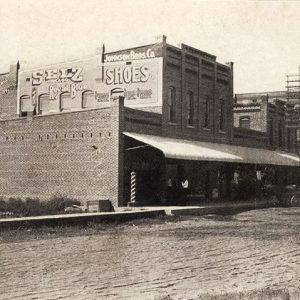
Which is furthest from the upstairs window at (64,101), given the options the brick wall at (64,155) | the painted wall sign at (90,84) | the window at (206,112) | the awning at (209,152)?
the window at (206,112)

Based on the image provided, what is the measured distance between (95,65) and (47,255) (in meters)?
18.9

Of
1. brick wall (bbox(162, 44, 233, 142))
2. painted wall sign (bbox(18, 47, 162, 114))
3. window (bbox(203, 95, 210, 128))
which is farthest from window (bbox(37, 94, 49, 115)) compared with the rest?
window (bbox(203, 95, 210, 128))

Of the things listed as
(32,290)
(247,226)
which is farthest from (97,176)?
(32,290)

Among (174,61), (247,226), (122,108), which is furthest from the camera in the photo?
(174,61)

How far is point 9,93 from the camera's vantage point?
32219 mm

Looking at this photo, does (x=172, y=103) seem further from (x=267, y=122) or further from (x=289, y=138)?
(x=289, y=138)

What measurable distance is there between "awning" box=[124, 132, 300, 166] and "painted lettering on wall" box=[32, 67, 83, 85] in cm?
641

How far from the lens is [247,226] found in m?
17.4

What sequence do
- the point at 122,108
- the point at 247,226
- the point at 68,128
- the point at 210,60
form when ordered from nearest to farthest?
the point at 247,226
the point at 122,108
the point at 68,128
the point at 210,60

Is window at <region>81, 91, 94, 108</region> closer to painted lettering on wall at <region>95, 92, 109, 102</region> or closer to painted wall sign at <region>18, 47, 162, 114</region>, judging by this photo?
painted wall sign at <region>18, 47, 162, 114</region>

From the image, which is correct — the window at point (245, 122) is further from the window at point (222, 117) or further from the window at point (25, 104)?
the window at point (25, 104)

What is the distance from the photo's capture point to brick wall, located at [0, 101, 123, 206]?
23.5 m

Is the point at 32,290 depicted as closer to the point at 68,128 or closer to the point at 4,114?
the point at 68,128

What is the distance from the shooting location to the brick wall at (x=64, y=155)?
77.0 ft
